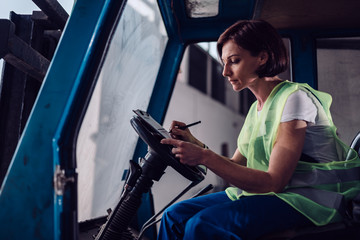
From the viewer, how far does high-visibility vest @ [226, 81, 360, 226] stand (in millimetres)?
969

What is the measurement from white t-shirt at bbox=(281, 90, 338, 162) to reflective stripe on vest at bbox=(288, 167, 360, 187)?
49 mm

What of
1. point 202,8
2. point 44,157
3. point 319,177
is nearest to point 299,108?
point 319,177

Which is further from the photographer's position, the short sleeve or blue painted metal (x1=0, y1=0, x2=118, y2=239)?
the short sleeve

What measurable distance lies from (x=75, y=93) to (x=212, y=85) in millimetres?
10547

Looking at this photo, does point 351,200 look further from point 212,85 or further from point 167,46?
point 212,85

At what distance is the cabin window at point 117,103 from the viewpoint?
137cm

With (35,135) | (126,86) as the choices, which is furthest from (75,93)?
(126,86)

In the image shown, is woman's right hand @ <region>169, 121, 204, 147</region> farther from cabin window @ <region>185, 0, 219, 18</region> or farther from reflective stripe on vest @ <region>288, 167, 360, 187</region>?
cabin window @ <region>185, 0, 219, 18</region>

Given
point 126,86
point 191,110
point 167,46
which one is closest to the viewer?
point 126,86

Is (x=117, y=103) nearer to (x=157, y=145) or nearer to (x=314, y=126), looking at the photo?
(x=157, y=145)

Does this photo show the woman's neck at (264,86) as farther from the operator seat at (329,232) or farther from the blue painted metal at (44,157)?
the blue painted metal at (44,157)

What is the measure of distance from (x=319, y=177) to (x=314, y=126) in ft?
0.56

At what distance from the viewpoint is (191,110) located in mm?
9242

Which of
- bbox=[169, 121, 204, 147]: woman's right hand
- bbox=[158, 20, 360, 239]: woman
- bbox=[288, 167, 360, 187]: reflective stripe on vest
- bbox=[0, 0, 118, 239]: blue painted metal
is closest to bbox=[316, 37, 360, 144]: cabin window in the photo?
bbox=[158, 20, 360, 239]: woman
